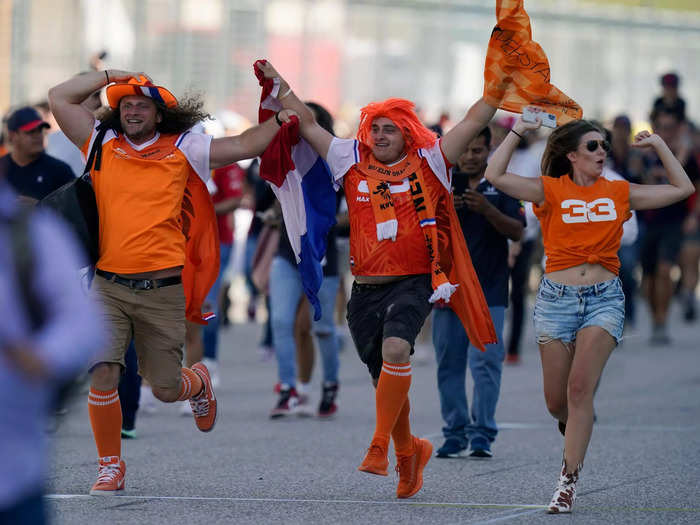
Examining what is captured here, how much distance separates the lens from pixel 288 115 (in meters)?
7.23

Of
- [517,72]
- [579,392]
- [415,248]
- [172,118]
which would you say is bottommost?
[579,392]

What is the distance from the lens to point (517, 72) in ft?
23.4

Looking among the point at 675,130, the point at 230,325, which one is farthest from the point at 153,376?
the point at 230,325

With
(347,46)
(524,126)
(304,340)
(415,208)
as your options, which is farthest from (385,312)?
(347,46)

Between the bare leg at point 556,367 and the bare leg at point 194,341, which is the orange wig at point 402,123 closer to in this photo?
the bare leg at point 556,367

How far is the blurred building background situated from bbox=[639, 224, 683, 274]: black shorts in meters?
9.37

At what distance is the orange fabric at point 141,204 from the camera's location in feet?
22.6

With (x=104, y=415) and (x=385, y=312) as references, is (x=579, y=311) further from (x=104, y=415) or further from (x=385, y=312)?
(x=104, y=415)

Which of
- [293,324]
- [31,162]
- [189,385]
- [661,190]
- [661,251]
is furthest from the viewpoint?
[661,251]

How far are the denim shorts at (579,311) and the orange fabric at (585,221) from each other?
13cm

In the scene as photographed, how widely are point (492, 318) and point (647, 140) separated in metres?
1.85

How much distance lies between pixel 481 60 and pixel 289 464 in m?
20.7

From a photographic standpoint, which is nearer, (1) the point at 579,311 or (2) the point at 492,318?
(1) the point at 579,311

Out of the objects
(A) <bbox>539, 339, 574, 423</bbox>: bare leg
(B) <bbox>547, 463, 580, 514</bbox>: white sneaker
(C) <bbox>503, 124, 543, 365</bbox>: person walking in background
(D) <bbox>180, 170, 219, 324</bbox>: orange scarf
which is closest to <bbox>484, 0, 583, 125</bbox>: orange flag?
(A) <bbox>539, 339, 574, 423</bbox>: bare leg
